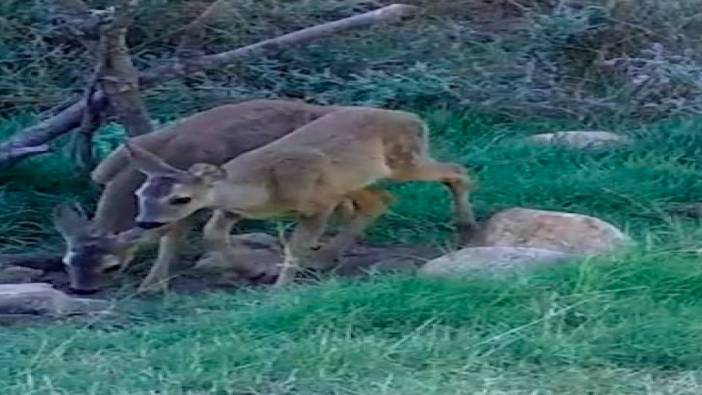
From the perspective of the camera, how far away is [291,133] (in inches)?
265

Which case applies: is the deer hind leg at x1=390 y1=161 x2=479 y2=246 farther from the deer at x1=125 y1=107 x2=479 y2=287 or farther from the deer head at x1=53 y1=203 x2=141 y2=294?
the deer head at x1=53 y1=203 x2=141 y2=294

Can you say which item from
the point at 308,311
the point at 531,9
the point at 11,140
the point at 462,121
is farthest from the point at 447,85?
the point at 308,311

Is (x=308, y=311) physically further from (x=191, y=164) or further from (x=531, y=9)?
(x=531, y=9)

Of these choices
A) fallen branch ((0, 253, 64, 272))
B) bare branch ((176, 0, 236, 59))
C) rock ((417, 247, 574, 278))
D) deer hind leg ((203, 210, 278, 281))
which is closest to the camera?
rock ((417, 247, 574, 278))

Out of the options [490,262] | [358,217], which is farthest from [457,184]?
[490,262]

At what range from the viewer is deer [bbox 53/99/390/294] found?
624 centimetres

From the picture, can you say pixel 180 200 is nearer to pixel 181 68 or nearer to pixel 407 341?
pixel 407 341

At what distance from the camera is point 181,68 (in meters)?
7.65

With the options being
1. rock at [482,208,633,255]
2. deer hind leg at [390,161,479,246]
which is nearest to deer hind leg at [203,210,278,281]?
deer hind leg at [390,161,479,246]

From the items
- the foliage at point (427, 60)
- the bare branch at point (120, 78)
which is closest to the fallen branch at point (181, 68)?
the bare branch at point (120, 78)

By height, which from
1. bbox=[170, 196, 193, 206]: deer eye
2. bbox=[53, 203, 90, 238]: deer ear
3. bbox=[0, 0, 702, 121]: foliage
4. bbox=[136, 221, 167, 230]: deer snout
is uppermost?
bbox=[170, 196, 193, 206]: deer eye

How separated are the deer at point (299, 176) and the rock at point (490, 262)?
0.56 m

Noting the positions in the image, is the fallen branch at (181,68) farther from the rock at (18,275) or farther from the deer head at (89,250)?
the deer head at (89,250)

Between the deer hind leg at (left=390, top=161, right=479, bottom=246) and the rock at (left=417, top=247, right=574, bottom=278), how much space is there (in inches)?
29.7
